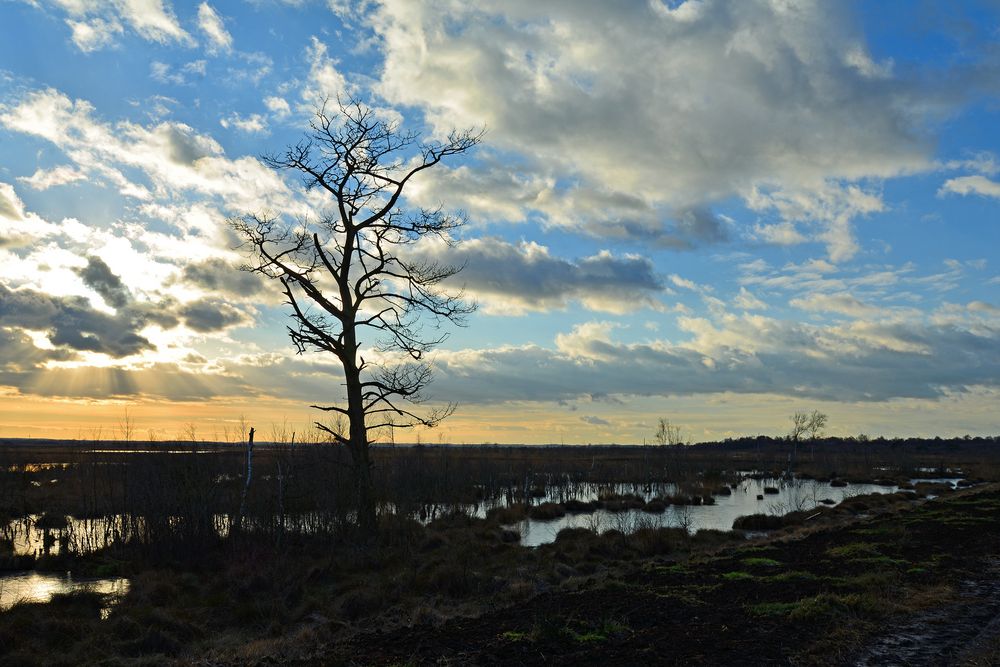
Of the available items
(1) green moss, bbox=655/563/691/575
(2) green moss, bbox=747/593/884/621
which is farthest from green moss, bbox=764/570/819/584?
(1) green moss, bbox=655/563/691/575

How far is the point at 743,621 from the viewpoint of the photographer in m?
10.5

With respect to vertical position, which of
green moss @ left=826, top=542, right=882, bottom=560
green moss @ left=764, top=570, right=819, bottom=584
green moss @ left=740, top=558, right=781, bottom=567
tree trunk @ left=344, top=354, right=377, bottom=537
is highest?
tree trunk @ left=344, top=354, right=377, bottom=537

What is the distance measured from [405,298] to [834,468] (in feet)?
209

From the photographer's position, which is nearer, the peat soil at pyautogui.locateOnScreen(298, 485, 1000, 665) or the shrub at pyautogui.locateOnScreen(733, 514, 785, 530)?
the peat soil at pyautogui.locateOnScreen(298, 485, 1000, 665)

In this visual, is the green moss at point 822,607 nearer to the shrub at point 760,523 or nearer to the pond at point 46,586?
the pond at point 46,586

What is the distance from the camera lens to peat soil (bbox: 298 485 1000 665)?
8.91 metres

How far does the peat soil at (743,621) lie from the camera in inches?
351

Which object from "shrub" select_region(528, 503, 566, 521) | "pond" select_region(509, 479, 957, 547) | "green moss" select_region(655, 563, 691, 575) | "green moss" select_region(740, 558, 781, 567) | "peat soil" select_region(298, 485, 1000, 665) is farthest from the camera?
"shrub" select_region(528, 503, 566, 521)

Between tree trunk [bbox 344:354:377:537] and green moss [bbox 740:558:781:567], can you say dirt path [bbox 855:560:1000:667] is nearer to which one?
green moss [bbox 740:558:781:567]

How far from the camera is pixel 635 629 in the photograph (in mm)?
10328

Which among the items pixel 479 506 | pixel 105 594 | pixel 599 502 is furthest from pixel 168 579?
pixel 599 502

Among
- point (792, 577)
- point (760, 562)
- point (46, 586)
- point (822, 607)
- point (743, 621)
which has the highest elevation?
point (822, 607)

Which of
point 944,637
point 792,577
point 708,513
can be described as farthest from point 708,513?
point 944,637

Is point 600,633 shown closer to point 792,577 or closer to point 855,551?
point 792,577
